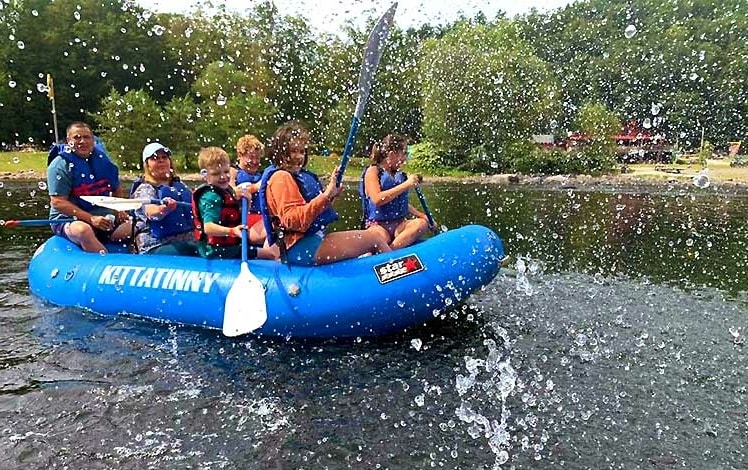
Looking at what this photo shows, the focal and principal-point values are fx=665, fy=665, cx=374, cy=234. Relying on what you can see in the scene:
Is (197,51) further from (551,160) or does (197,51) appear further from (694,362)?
(694,362)

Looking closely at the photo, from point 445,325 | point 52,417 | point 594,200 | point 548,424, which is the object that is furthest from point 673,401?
point 594,200

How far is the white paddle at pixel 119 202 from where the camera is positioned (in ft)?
20.8

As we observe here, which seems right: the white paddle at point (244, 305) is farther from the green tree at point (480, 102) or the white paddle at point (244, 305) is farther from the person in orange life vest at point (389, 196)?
the green tree at point (480, 102)

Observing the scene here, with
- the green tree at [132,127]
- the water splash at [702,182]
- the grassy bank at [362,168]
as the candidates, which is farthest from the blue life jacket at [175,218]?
the green tree at [132,127]

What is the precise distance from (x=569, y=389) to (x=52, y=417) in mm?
3345

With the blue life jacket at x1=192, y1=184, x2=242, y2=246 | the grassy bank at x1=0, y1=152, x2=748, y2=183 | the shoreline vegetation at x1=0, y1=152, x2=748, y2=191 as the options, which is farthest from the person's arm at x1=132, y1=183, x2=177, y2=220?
the grassy bank at x1=0, y1=152, x2=748, y2=183

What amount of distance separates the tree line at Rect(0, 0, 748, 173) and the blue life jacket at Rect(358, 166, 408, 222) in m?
24.8

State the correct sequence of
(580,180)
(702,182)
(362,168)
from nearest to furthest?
(702,182), (580,180), (362,168)

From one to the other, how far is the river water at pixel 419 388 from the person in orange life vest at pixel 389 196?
88cm

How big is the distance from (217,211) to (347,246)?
3.99 ft

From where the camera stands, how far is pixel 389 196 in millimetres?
5855

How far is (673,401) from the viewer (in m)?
4.29

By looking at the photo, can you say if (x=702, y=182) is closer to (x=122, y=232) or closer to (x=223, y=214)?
(x=122, y=232)

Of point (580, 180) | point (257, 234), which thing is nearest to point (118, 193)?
point (257, 234)
